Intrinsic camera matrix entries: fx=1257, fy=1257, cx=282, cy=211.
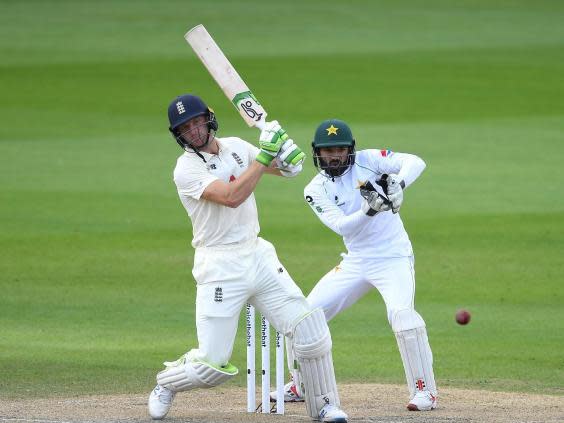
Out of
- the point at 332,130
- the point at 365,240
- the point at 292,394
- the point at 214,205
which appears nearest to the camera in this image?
the point at 214,205

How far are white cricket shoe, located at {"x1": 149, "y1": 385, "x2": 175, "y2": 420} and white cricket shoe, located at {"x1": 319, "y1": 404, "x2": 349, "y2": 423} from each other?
0.97m

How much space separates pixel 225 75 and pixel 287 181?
1103 centimetres

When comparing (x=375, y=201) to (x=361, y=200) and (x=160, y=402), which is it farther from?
(x=160, y=402)

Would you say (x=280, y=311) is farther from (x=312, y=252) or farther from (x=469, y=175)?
(x=469, y=175)

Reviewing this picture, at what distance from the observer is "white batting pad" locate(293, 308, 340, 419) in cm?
801

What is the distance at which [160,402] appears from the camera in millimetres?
8008

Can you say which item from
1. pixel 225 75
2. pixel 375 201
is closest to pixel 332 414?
pixel 375 201

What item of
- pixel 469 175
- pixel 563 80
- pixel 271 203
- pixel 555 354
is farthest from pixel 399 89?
pixel 555 354

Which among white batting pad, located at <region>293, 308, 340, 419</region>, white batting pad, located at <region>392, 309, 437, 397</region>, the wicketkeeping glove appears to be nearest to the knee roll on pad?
white batting pad, located at <region>392, 309, 437, 397</region>

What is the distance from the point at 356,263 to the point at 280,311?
1.07 metres

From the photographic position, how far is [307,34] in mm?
34062

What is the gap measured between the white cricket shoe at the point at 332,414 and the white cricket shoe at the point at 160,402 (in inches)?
38.2

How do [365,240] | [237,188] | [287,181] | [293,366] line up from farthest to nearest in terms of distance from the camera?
[287,181] → [293,366] → [365,240] → [237,188]

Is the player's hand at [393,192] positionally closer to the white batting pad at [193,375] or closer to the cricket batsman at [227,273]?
the cricket batsman at [227,273]
